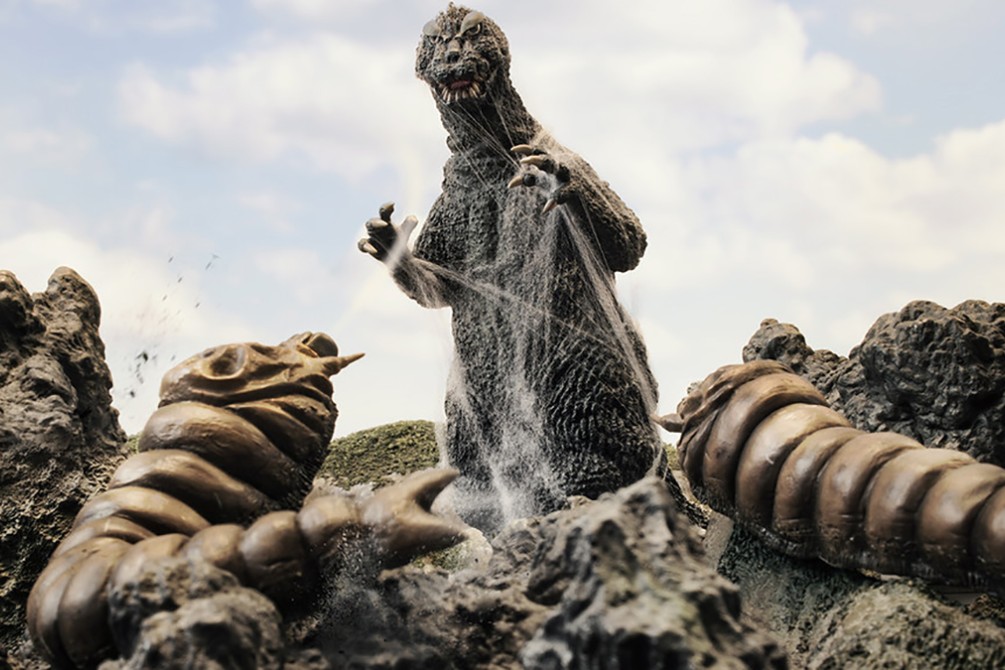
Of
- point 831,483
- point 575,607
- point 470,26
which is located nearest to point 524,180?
point 470,26

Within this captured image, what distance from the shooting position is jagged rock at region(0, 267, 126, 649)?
413cm

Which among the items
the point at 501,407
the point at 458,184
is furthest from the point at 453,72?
the point at 501,407

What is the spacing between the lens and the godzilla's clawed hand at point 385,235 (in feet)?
16.0

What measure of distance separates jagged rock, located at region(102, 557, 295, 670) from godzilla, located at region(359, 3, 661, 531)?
2.40 meters

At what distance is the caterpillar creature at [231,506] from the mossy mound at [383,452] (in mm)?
4094

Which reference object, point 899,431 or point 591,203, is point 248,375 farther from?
point 899,431

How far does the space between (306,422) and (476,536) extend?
2.07 m

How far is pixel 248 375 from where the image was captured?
3199 mm

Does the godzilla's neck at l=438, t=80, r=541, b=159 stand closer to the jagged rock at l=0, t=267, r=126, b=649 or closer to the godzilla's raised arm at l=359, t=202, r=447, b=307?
the godzilla's raised arm at l=359, t=202, r=447, b=307

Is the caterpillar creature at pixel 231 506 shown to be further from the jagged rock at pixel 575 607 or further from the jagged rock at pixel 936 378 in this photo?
the jagged rock at pixel 936 378

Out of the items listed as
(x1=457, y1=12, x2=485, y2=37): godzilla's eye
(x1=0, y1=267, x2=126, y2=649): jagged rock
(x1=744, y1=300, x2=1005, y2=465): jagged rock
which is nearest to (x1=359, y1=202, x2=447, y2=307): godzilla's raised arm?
(x1=457, y1=12, x2=485, y2=37): godzilla's eye

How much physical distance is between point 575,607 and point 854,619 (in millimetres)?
1170

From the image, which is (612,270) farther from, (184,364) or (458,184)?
(184,364)

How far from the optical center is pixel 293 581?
278 centimetres
